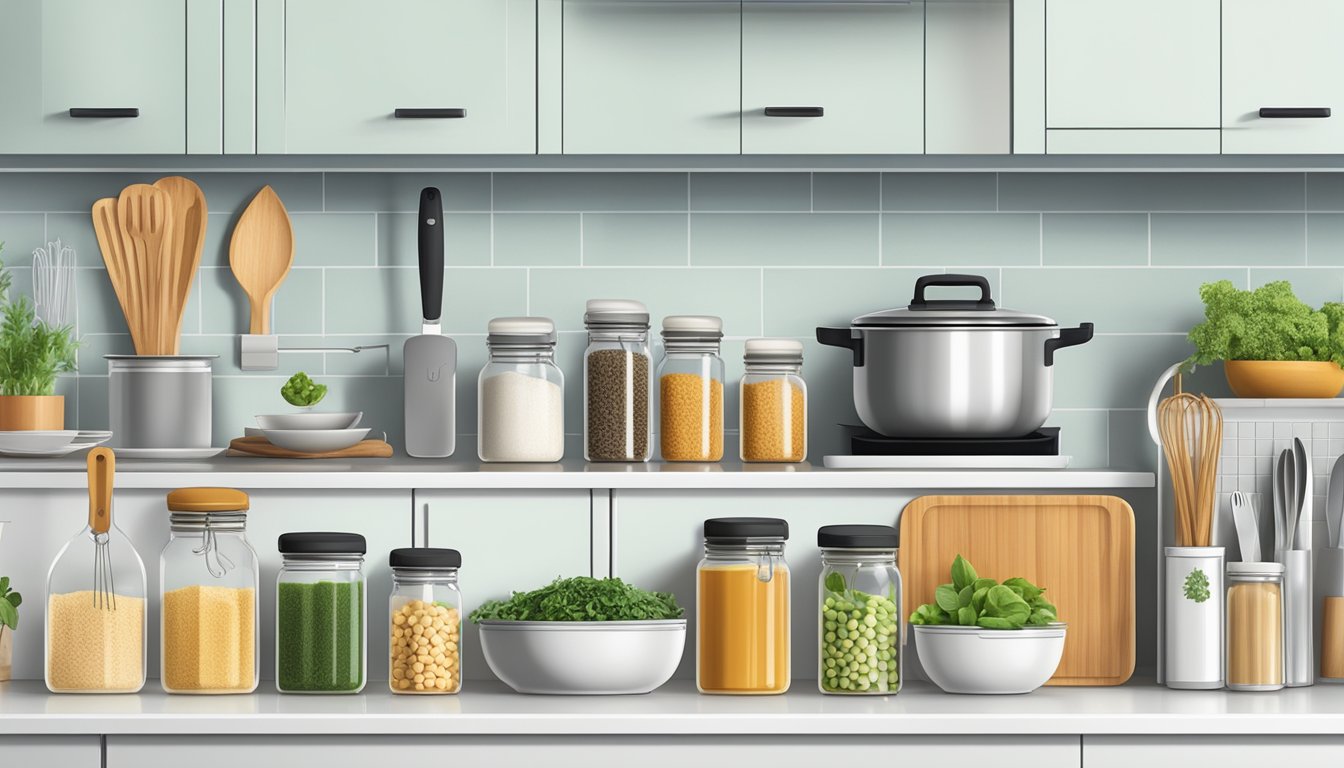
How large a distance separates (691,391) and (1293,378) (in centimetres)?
88

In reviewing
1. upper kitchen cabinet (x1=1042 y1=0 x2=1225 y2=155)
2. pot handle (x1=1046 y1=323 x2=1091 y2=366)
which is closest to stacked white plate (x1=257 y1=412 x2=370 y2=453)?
pot handle (x1=1046 y1=323 x2=1091 y2=366)

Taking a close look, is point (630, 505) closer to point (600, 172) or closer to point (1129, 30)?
point (600, 172)

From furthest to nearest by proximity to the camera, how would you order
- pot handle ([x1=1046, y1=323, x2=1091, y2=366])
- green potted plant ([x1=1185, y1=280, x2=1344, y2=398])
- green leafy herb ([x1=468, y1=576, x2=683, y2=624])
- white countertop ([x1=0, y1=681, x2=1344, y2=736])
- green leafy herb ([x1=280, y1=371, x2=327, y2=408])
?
green leafy herb ([x1=280, y1=371, x2=327, y2=408]), green potted plant ([x1=1185, y1=280, x2=1344, y2=398]), pot handle ([x1=1046, y1=323, x2=1091, y2=366]), green leafy herb ([x1=468, y1=576, x2=683, y2=624]), white countertop ([x1=0, y1=681, x2=1344, y2=736])

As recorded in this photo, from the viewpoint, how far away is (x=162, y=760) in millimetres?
1567

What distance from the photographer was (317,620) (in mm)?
1699

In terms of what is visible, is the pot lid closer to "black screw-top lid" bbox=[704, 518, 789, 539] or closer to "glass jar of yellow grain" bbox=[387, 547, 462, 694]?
"black screw-top lid" bbox=[704, 518, 789, 539]

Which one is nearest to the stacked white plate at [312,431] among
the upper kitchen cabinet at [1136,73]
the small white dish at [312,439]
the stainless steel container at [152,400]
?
the small white dish at [312,439]

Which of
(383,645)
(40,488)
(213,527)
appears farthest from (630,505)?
(40,488)

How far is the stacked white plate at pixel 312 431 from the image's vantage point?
1985 mm

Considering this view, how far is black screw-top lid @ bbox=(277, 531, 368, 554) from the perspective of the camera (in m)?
1.69

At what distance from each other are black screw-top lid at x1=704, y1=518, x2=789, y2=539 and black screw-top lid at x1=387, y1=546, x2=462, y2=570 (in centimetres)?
32

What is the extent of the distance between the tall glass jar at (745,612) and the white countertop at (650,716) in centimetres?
6

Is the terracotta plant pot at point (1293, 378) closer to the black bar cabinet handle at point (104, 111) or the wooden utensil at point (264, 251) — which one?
the wooden utensil at point (264, 251)

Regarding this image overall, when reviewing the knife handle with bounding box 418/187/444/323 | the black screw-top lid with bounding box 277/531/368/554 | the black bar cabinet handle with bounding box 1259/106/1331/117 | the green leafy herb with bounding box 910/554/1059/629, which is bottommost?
the green leafy herb with bounding box 910/554/1059/629
